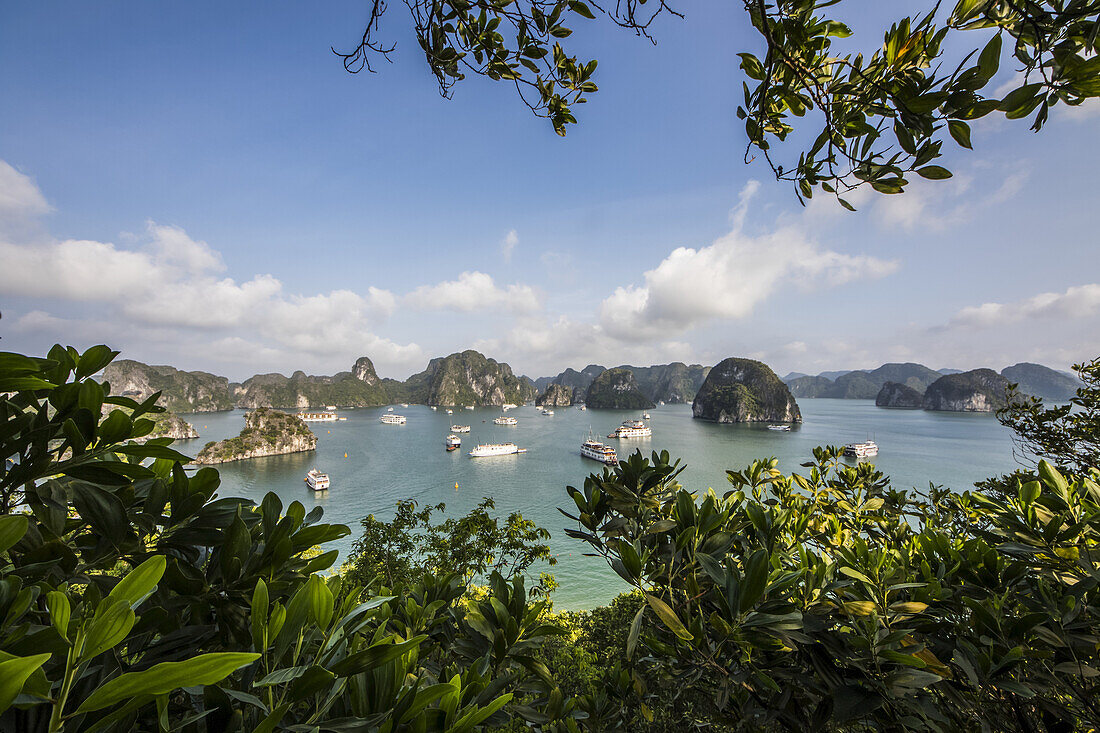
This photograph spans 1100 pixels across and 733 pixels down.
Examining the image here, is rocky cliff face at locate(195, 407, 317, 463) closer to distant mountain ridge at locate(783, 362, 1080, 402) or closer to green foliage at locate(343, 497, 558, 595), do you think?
green foliage at locate(343, 497, 558, 595)

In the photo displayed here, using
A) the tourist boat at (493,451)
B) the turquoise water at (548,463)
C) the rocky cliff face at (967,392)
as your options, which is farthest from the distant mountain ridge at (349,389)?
the rocky cliff face at (967,392)

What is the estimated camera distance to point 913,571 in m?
1.46

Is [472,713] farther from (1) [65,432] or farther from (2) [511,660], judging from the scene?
(1) [65,432]

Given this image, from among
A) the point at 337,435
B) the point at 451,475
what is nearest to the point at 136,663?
the point at 451,475

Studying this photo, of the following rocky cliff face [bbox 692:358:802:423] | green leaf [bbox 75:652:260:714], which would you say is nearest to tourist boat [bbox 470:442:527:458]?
green leaf [bbox 75:652:260:714]

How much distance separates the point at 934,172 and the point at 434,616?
2.07 meters

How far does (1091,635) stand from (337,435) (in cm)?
6448

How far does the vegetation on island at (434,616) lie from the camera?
0.59m

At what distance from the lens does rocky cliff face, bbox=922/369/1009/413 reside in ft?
249

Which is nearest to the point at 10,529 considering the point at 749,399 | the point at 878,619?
the point at 878,619

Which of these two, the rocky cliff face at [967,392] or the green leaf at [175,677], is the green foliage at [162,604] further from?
the rocky cliff face at [967,392]

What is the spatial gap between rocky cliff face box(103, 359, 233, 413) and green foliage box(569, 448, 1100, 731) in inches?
A: 3874

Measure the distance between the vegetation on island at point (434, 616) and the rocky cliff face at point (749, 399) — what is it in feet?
237

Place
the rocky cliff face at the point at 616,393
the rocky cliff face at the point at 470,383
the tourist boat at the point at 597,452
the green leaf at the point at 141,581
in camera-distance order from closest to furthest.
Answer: the green leaf at the point at 141,581
the tourist boat at the point at 597,452
the rocky cliff face at the point at 616,393
the rocky cliff face at the point at 470,383
